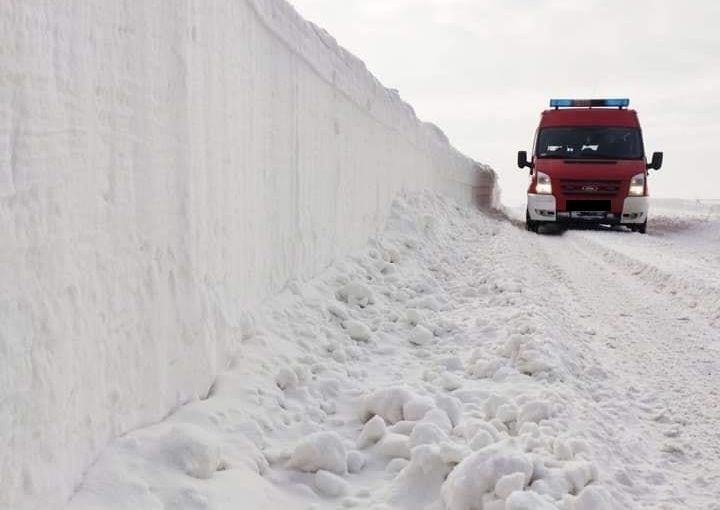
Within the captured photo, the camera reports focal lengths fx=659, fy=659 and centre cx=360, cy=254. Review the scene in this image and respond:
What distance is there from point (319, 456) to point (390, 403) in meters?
0.59

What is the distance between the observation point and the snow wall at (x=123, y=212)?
173cm

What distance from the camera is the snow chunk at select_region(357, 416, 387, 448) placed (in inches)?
114

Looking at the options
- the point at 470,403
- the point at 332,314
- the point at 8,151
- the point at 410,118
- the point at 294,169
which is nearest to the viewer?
the point at 8,151

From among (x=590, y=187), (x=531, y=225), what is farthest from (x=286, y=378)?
(x=531, y=225)

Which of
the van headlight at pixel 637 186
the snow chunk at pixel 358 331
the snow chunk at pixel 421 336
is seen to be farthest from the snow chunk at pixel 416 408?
the van headlight at pixel 637 186

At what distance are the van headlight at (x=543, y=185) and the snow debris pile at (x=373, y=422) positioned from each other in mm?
9679

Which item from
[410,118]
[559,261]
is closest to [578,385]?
[559,261]

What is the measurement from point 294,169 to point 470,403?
7.73 feet

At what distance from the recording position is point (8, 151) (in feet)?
5.52

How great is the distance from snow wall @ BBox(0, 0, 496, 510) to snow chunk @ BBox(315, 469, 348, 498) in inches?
25.7

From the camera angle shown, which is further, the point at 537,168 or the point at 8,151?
the point at 537,168

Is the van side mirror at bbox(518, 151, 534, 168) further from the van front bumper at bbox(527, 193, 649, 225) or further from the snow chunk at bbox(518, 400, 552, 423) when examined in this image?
the snow chunk at bbox(518, 400, 552, 423)

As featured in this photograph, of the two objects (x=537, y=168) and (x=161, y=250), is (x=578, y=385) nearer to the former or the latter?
(x=161, y=250)

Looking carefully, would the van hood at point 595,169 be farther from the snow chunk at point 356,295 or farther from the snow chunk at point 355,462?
the snow chunk at point 355,462
